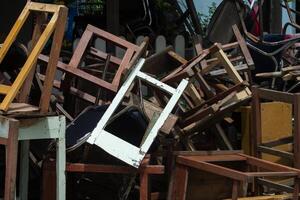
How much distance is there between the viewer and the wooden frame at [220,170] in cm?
329

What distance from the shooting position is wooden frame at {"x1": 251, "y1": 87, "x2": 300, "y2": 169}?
390cm

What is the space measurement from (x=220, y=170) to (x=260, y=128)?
3.01ft

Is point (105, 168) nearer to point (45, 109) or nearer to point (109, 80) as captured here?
point (45, 109)

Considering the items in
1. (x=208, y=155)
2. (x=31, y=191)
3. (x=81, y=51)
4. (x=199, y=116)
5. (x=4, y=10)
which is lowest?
(x=31, y=191)

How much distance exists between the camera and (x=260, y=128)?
4191 millimetres

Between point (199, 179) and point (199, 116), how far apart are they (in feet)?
1.44

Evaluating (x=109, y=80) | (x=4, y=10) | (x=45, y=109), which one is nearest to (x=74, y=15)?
(x=4, y=10)

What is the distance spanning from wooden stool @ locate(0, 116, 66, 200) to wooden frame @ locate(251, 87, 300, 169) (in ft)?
4.75

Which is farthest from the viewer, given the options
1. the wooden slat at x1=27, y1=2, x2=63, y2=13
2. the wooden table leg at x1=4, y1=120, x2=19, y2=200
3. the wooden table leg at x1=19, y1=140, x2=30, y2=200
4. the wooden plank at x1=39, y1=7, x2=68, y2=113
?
the wooden table leg at x1=19, y1=140, x2=30, y2=200

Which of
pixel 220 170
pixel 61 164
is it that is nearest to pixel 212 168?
pixel 220 170

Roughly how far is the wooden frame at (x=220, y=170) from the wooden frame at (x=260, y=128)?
235 millimetres

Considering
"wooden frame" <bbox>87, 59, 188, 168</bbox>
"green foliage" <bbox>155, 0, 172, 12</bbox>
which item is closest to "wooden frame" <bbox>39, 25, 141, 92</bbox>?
"wooden frame" <bbox>87, 59, 188, 168</bbox>

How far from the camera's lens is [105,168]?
3514 mm

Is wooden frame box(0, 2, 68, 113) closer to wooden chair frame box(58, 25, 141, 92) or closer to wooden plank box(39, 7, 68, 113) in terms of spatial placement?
wooden plank box(39, 7, 68, 113)
